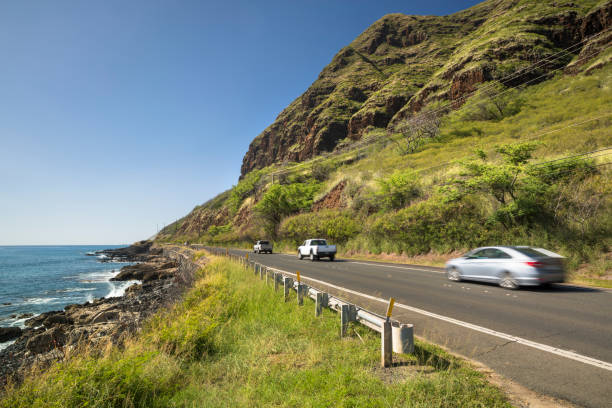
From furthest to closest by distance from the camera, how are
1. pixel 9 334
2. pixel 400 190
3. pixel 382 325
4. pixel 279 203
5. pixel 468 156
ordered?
1. pixel 279 203
2. pixel 400 190
3. pixel 468 156
4. pixel 9 334
5. pixel 382 325

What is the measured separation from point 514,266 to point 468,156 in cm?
1214

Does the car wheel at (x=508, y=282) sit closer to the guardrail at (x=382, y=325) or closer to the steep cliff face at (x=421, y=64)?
the guardrail at (x=382, y=325)

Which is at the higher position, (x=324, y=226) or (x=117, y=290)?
(x=324, y=226)

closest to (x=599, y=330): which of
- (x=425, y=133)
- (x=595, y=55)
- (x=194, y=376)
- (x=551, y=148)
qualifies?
(x=194, y=376)

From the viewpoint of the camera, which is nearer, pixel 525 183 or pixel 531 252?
pixel 531 252

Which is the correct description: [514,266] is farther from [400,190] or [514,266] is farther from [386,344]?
[400,190]

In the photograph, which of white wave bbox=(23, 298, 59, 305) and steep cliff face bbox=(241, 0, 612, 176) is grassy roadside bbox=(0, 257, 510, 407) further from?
steep cliff face bbox=(241, 0, 612, 176)

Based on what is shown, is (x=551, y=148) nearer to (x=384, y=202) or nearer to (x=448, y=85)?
(x=384, y=202)

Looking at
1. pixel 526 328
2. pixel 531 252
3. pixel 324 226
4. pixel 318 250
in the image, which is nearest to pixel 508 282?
pixel 531 252

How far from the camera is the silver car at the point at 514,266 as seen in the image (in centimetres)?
845

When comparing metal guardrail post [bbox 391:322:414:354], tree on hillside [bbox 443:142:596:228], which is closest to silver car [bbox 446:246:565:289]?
tree on hillside [bbox 443:142:596:228]

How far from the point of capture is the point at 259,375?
12.2 feet

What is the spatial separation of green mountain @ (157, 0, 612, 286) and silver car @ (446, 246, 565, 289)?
321 centimetres

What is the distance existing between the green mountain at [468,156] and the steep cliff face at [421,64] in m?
0.49
